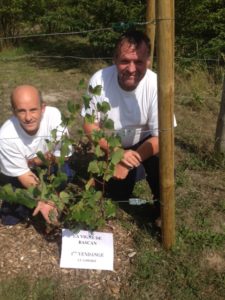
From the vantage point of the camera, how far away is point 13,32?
29.1 feet

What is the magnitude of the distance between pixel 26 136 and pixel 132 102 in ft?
2.41

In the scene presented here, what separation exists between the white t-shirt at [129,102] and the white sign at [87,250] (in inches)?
27.9

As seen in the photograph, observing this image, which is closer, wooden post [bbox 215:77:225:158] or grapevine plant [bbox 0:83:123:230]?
grapevine plant [bbox 0:83:123:230]

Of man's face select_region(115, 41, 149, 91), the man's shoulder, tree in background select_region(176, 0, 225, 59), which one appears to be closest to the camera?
man's face select_region(115, 41, 149, 91)

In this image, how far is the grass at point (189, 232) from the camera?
2389mm

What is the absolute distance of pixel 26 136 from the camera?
2676 mm

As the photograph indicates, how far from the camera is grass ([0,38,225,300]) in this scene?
2389 millimetres

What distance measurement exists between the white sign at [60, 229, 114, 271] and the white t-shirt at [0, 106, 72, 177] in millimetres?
520

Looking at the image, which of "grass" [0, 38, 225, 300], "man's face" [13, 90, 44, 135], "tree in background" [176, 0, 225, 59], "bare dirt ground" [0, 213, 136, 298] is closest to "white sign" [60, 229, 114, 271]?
"bare dirt ground" [0, 213, 136, 298]

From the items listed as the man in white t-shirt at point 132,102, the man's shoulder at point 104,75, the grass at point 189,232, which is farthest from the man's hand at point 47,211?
the man's shoulder at point 104,75

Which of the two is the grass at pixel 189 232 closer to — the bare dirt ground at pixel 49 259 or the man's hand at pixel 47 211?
the bare dirt ground at pixel 49 259

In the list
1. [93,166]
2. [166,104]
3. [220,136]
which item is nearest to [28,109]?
[93,166]

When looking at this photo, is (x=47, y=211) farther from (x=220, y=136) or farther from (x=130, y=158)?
(x=220, y=136)

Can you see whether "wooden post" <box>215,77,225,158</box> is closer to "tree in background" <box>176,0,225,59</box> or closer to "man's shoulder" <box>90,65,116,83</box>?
"man's shoulder" <box>90,65,116,83</box>
